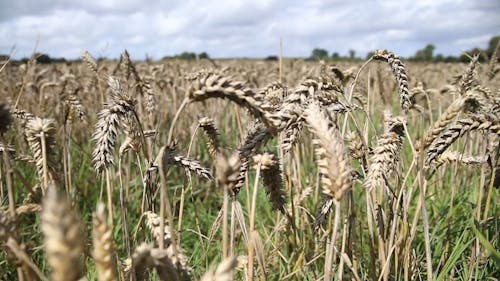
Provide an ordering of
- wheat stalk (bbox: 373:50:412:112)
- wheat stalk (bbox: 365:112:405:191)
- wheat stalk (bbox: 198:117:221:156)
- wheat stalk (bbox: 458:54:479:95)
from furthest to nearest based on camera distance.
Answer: wheat stalk (bbox: 458:54:479:95), wheat stalk (bbox: 373:50:412:112), wheat stalk (bbox: 198:117:221:156), wheat stalk (bbox: 365:112:405:191)

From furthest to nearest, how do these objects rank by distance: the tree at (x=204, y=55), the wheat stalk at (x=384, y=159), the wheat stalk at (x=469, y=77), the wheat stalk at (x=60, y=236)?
the tree at (x=204, y=55), the wheat stalk at (x=469, y=77), the wheat stalk at (x=384, y=159), the wheat stalk at (x=60, y=236)

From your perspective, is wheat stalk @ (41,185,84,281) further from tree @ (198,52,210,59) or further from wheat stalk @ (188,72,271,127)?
tree @ (198,52,210,59)

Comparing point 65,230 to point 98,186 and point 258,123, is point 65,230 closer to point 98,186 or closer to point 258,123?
point 258,123

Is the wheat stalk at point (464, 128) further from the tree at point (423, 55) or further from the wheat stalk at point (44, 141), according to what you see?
the tree at point (423, 55)

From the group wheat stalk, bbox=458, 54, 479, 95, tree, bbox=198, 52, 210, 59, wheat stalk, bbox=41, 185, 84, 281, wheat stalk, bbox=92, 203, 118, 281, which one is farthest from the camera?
tree, bbox=198, 52, 210, 59

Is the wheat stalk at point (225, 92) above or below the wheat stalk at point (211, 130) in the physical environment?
above

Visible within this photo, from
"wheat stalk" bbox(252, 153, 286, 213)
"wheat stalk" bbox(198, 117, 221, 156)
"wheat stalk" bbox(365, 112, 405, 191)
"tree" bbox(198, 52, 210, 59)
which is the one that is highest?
"tree" bbox(198, 52, 210, 59)

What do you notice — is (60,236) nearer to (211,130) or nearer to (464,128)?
(211,130)

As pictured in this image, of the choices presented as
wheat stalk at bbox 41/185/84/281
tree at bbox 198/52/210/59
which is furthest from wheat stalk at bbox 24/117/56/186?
tree at bbox 198/52/210/59

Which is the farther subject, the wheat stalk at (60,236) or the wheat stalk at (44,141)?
the wheat stalk at (44,141)

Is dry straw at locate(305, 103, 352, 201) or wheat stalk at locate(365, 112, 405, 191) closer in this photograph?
dry straw at locate(305, 103, 352, 201)

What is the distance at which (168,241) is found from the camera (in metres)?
1.57

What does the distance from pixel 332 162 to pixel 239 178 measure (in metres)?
0.46

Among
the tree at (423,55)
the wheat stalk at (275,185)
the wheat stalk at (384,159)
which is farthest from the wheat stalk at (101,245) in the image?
the tree at (423,55)
